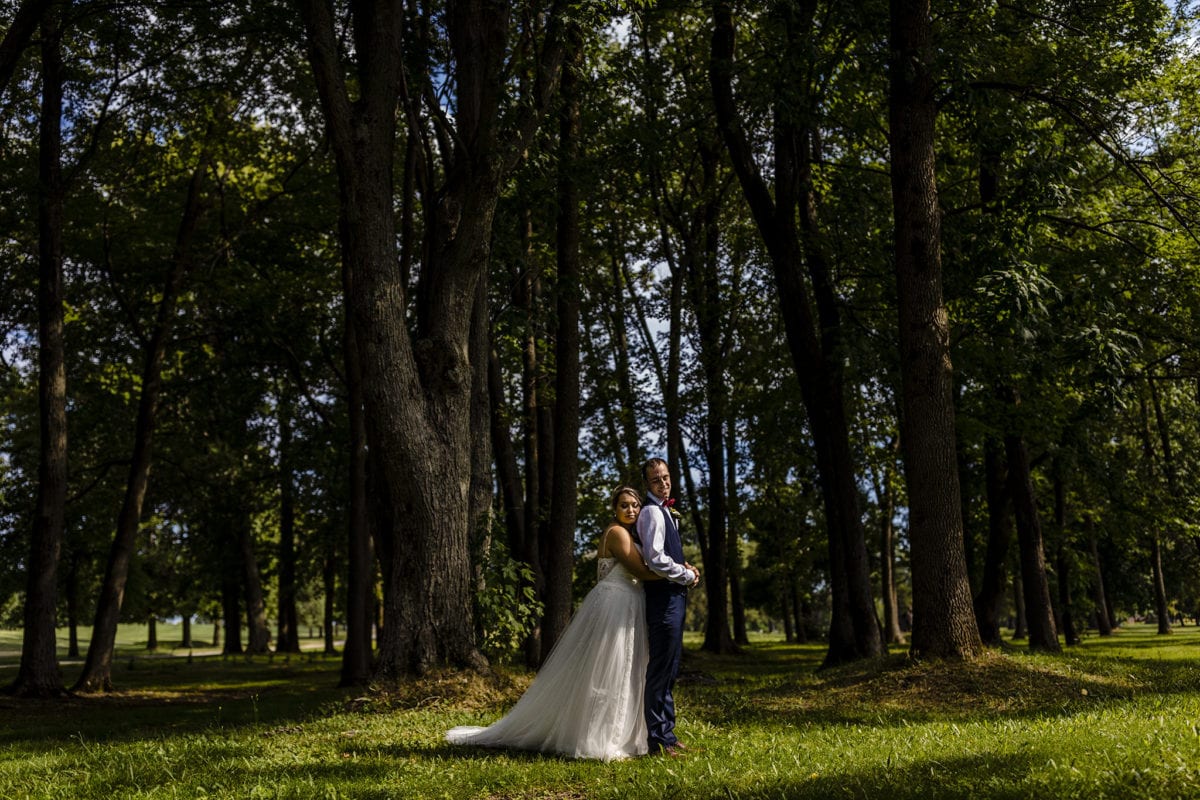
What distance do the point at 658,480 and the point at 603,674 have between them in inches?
66.2

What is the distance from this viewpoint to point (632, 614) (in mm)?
8297

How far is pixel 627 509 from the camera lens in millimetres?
8383

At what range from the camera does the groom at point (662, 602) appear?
26.5ft

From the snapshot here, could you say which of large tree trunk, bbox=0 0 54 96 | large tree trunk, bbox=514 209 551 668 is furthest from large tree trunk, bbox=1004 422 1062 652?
large tree trunk, bbox=0 0 54 96

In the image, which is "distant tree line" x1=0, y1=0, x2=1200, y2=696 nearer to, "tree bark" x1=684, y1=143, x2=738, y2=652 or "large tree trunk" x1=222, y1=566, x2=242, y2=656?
"tree bark" x1=684, y1=143, x2=738, y2=652

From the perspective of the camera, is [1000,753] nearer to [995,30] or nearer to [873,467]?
[995,30]

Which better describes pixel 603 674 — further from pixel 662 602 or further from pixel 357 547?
pixel 357 547

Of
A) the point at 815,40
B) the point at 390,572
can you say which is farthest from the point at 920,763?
the point at 815,40

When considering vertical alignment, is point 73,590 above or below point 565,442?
below

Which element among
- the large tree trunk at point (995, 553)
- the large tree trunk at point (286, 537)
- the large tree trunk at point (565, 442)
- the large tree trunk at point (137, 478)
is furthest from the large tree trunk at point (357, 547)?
the large tree trunk at point (995, 553)

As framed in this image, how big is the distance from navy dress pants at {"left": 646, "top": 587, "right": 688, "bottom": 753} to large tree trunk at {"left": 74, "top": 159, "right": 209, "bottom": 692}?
1798 centimetres

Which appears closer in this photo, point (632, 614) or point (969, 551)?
point (632, 614)

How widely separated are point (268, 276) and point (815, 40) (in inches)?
650

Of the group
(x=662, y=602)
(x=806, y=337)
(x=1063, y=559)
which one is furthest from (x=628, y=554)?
(x=1063, y=559)
